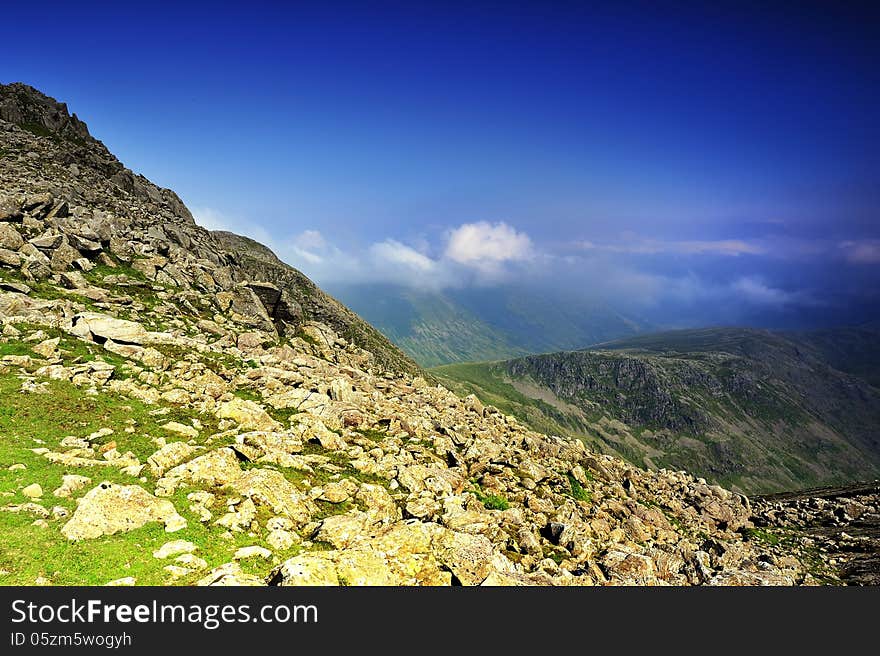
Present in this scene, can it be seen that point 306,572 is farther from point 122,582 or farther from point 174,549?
point 122,582

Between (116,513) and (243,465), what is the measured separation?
6.38 meters

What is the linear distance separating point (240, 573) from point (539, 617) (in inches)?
425

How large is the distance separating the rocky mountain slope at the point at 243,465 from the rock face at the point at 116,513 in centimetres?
8

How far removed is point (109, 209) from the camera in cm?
5731

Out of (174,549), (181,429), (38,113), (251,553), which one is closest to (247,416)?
(181,429)

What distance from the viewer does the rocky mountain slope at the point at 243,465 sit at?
50.4 ft

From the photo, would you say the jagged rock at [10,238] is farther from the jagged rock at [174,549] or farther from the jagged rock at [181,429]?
the jagged rock at [174,549]

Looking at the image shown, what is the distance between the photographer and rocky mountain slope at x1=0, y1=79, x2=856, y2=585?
1537 cm

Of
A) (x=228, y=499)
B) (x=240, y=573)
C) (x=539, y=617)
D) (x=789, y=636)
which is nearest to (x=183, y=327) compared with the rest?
(x=228, y=499)

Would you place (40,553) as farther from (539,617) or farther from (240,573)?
(539,617)

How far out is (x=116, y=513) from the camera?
51.6ft

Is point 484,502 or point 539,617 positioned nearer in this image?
point 539,617

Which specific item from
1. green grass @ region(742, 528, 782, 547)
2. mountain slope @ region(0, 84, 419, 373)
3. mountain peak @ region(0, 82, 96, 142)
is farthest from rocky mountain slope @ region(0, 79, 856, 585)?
mountain peak @ region(0, 82, 96, 142)

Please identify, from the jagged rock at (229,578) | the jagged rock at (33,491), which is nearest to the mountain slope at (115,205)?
the jagged rock at (33,491)
